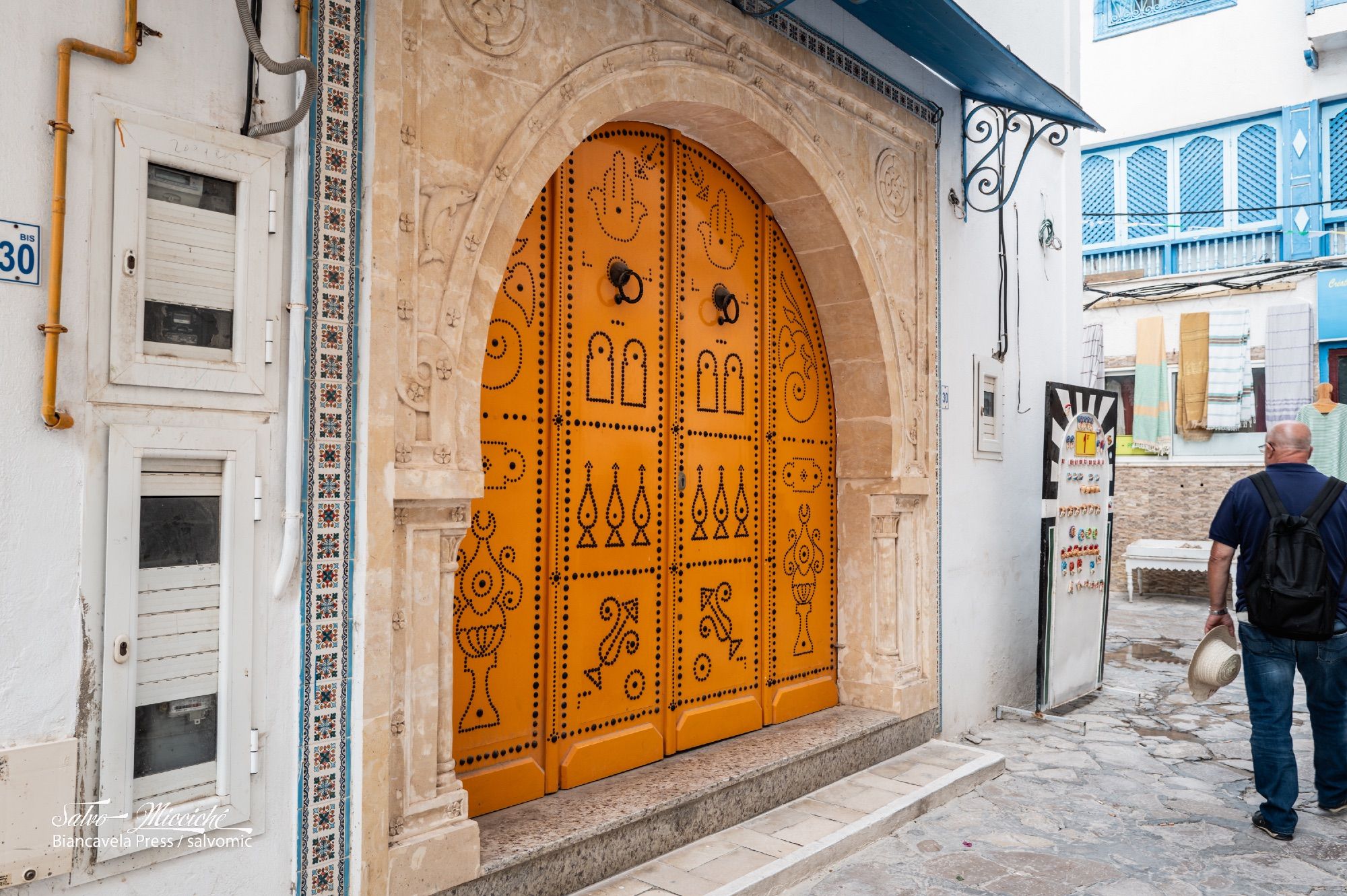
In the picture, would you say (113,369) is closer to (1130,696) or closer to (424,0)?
(424,0)

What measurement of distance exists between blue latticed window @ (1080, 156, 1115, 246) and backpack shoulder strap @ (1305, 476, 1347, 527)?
30.2ft

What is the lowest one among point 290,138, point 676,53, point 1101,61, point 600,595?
point 600,595

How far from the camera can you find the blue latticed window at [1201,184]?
1141 centimetres

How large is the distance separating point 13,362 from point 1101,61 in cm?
1363

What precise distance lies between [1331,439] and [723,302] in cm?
826

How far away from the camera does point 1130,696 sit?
6.20 m

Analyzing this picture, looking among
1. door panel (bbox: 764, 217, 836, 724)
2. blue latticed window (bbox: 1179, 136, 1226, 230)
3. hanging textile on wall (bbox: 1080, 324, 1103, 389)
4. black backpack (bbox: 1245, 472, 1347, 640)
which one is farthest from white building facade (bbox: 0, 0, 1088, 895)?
blue latticed window (bbox: 1179, 136, 1226, 230)

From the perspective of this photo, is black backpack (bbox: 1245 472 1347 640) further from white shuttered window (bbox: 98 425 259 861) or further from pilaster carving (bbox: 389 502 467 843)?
white shuttered window (bbox: 98 425 259 861)

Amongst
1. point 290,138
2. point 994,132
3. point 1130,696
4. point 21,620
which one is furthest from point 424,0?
point 1130,696

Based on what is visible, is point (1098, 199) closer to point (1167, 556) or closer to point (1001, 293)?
point (1167, 556)

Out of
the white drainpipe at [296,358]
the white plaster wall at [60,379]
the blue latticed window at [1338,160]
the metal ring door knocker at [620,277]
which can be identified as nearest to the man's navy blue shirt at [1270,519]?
the metal ring door knocker at [620,277]

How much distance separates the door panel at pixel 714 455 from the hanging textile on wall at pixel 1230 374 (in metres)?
8.97

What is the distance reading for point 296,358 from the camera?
7.45 feet

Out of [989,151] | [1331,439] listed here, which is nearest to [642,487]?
[989,151]
